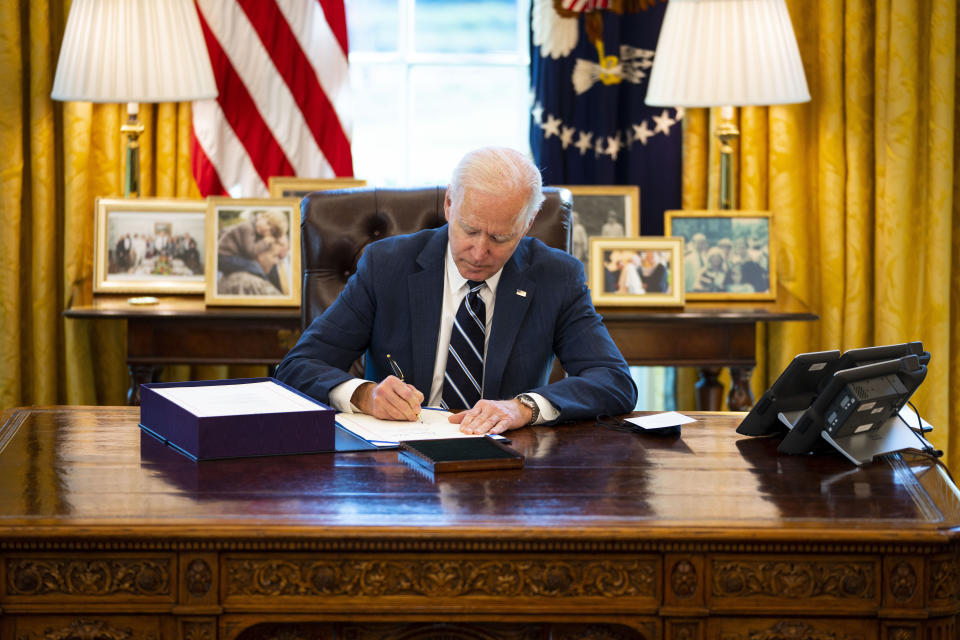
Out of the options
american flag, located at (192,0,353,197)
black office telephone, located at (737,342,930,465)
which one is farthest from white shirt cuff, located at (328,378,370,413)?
american flag, located at (192,0,353,197)

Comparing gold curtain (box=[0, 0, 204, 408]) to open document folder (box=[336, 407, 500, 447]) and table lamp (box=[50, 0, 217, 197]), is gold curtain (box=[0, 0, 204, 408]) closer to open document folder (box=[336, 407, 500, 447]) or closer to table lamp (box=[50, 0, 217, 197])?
table lamp (box=[50, 0, 217, 197])

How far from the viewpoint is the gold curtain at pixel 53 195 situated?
3547 millimetres

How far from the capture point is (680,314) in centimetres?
322

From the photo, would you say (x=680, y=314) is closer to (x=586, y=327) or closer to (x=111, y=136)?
(x=586, y=327)

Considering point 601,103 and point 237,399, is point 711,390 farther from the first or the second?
point 237,399

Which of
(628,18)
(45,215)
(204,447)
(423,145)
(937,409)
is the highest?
(628,18)

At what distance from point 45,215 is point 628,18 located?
200 cm

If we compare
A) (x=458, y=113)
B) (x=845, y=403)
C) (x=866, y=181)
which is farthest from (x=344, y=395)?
(x=866, y=181)

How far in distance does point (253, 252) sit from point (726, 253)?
1.44 metres

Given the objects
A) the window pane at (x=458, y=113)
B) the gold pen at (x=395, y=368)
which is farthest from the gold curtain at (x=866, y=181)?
the gold pen at (x=395, y=368)

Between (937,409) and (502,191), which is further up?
(502,191)

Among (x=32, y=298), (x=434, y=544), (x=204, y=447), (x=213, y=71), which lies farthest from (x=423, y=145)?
(x=434, y=544)

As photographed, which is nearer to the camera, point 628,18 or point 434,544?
point 434,544

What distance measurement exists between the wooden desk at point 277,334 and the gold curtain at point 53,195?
0.37 meters
